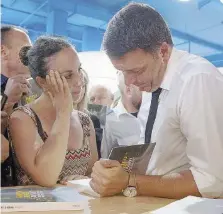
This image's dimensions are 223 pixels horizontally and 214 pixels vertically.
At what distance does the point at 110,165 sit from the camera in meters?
1.25

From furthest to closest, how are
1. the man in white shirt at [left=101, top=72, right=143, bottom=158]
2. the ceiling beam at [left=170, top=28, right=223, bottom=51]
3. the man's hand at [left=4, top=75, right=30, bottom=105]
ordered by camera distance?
the ceiling beam at [left=170, top=28, right=223, bottom=51] < the man in white shirt at [left=101, top=72, right=143, bottom=158] < the man's hand at [left=4, top=75, right=30, bottom=105]

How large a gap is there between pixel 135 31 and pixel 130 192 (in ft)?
1.89

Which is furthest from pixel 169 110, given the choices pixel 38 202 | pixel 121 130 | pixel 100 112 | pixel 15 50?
pixel 15 50

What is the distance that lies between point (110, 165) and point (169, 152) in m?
0.29

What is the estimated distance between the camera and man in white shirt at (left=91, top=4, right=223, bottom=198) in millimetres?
1217

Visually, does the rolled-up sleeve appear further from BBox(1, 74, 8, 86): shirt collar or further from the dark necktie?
BBox(1, 74, 8, 86): shirt collar

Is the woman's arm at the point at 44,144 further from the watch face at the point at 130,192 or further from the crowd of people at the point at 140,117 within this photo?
the watch face at the point at 130,192

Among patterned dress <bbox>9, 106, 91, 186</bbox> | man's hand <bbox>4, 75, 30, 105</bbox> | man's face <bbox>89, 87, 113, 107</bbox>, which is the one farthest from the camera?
man's face <bbox>89, 87, 113, 107</bbox>

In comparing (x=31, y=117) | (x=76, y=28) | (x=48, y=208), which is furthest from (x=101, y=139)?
(x=76, y=28)

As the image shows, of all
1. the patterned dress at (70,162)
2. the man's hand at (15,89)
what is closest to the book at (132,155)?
the patterned dress at (70,162)

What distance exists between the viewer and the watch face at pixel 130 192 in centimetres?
125

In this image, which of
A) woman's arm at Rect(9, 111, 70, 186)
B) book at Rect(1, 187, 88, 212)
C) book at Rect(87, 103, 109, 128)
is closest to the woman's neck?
woman's arm at Rect(9, 111, 70, 186)

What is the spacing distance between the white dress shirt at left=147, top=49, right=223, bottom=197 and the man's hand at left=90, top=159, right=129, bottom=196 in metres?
0.24

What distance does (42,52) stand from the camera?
184 cm
